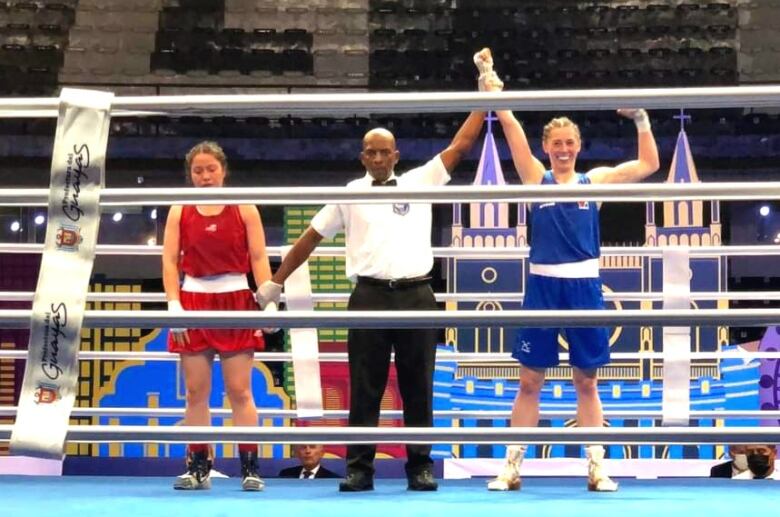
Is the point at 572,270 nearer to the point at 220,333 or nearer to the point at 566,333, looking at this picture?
the point at 566,333

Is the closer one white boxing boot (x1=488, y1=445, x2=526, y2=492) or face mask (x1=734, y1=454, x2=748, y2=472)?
white boxing boot (x1=488, y1=445, x2=526, y2=492)

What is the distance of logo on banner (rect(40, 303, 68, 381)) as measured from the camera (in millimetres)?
1699

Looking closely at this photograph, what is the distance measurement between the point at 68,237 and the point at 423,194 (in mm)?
578

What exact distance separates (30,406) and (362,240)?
4.14 ft

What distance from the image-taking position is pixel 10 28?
1112cm

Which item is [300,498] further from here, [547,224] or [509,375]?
[509,375]

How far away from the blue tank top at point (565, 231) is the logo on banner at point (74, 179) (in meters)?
1.37

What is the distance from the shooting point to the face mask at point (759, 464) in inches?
168

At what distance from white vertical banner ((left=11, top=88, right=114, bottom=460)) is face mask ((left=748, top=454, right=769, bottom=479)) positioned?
3.26m

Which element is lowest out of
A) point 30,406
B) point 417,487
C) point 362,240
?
point 417,487

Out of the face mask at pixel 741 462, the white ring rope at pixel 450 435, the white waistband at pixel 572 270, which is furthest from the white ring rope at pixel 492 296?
the white ring rope at pixel 450 435

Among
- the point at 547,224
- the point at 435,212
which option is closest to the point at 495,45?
the point at 435,212

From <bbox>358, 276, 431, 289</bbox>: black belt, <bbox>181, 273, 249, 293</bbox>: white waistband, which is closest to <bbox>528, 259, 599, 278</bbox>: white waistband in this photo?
<bbox>358, 276, 431, 289</bbox>: black belt

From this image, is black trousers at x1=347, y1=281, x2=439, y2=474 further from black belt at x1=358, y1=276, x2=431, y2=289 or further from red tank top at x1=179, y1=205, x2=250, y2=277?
red tank top at x1=179, y1=205, x2=250, y2=277
